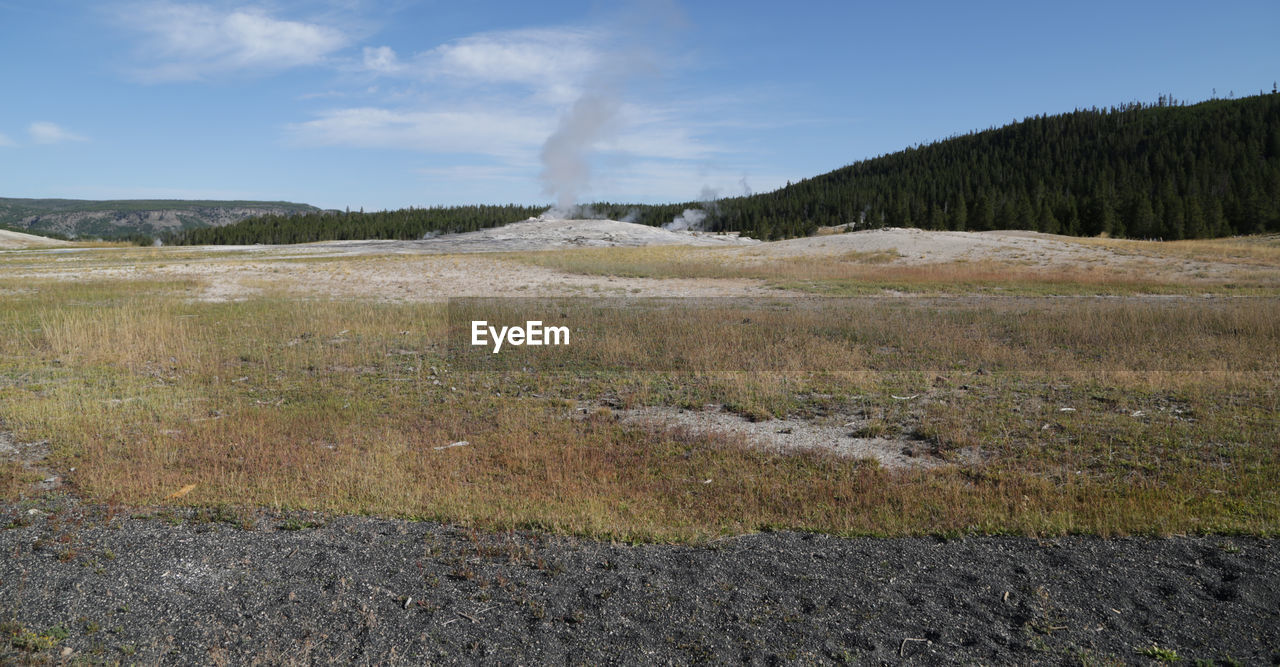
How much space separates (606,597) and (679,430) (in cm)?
505

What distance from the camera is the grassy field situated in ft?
23.6

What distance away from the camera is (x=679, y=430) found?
33.9ft

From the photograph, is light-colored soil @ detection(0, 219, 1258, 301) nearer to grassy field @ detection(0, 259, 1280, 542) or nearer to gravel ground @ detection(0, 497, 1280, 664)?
grassy field @ detection(0, 259, 1280, 542)

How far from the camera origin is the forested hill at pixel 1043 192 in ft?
268

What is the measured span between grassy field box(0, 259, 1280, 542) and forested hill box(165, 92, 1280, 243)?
241 feet

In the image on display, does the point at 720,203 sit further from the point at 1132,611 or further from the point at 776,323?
the point at 1132,611

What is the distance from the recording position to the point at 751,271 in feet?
126

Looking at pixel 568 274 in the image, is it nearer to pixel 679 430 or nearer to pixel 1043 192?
pixel 679 430

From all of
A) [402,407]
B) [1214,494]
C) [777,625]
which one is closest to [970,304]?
[1214,494]

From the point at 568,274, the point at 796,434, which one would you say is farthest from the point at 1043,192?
the point at 796,434

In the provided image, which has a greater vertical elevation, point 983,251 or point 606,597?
point 983,251

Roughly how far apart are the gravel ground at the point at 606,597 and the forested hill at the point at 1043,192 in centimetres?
8606

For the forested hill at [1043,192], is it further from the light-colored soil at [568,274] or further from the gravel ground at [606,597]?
the gravel ground at [606,597]

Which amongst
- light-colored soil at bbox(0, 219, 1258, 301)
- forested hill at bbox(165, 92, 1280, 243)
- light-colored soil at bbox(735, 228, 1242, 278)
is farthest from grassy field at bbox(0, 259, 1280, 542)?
forested hill at bbox(165, 92, 1280, 243)
